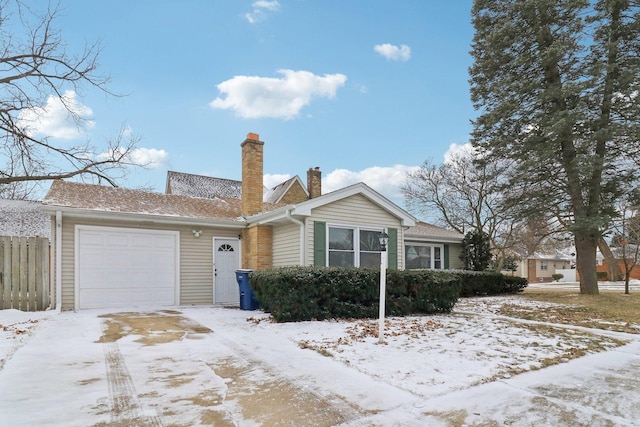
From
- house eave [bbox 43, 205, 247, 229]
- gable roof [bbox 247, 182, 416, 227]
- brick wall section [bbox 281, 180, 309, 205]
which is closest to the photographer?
house eave [bbox 43, 205, 247, 229]

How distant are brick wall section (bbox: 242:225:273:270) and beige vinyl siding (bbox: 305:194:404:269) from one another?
187 centimetres

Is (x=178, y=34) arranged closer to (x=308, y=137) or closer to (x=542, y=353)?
(x=308, y=137)

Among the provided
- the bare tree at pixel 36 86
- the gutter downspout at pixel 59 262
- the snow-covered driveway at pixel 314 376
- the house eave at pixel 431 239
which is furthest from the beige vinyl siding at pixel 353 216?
the bare tree at pixel 36 86

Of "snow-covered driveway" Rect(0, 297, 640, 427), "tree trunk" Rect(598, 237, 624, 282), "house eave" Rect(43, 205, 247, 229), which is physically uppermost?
"house eave" Rect(43, 205, 247, 229)

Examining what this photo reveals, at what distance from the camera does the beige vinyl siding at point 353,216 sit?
1044 centimetres

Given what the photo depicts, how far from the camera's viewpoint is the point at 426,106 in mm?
13328

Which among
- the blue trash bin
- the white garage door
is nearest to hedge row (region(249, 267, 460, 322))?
the blue trash bin

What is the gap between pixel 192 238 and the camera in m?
11.5

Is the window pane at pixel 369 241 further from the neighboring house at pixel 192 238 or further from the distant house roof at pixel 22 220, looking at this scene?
the distant house roof at pixel 22 220

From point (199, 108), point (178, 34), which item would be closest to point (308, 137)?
point (199, 108)

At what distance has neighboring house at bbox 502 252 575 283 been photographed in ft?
133

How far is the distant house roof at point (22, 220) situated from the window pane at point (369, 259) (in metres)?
13.0

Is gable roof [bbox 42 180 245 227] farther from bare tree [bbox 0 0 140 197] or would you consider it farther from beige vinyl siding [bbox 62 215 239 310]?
bare tree [bbox 0 0 140 197]

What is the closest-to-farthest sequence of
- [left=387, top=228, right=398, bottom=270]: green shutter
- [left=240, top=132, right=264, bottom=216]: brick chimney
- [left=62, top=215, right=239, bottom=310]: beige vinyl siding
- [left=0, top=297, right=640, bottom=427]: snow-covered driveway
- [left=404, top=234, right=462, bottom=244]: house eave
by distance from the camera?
[left=0, top=297, right=640, bottom=427]: snow-covered driveway < [left=62, top=215, right=239, bottom=310]: beige vinyl siding < [left=387, top=228, right=398, bottom=270]: green shutter < [left=240, top=132, right=264, bottom=216]: brick chimney < [left=404, top=234, right=462, bottom=244]: house eave
